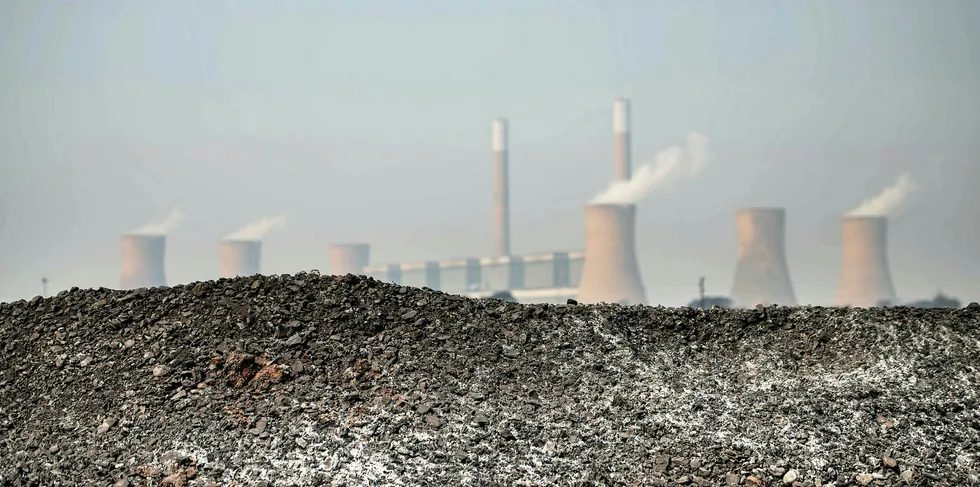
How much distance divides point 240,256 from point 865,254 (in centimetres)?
2964

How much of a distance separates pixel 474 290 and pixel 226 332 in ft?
200

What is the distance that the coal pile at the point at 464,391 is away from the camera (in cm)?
787

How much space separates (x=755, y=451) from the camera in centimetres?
805

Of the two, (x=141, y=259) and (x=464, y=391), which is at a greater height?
(x=464, y=391)

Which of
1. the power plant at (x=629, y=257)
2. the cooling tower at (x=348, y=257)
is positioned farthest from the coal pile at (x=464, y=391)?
the cooling tower at (x=348, y=257)

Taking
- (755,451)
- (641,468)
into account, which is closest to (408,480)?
(641,468)

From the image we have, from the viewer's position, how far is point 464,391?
28.6 feet

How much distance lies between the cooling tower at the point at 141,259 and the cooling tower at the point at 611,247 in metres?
20.3

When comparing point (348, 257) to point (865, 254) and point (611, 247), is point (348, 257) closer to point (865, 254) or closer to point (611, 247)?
point (611, 247)

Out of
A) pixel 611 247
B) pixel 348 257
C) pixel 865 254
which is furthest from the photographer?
pixel 348 257

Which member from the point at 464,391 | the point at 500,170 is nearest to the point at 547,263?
the point at 500,170

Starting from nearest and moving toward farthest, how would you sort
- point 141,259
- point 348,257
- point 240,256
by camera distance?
point 141,259
point 240,256
point 348,257

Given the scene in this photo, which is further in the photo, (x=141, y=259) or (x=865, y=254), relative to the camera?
(x=141, y=259)

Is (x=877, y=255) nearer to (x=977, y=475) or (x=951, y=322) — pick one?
(x=951, y=322)
